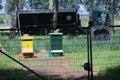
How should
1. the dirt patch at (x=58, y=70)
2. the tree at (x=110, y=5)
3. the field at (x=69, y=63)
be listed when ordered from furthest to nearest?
1. the tree at (x=110, y=5)
2. the dirt patch at (x=58, y=70)
3. the field at (x=69, y=63)

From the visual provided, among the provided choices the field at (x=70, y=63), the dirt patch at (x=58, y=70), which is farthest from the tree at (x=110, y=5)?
the dirt patch at (x=58, y=70)

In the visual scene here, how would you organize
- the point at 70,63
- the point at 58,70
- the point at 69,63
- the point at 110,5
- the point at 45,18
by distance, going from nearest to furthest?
the point at 58,70 → the point at 70,63 → the point at 69,63 → the point at 45,18 → the point at 110,5

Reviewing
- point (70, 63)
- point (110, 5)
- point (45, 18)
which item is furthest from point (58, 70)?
point (110, 5)

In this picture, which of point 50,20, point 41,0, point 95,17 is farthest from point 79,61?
point 41,0

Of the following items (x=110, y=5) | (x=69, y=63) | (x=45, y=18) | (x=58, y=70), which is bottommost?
(x=45, y=18)

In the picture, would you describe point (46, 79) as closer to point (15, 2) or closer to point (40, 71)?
point (40, 71)

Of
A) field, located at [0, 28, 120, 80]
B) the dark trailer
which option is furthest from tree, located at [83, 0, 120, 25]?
field, located at [0, 28, 120, 80]

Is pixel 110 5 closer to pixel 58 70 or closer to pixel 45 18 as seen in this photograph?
pixel 45 18

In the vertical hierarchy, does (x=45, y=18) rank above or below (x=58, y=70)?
below

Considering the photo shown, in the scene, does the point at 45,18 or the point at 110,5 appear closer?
the point at 45,18

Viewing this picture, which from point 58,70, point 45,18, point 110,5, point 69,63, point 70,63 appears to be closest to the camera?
point 58,70

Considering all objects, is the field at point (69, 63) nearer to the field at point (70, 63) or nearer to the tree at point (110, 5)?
the field at point (70, 63)

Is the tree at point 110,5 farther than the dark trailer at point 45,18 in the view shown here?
No

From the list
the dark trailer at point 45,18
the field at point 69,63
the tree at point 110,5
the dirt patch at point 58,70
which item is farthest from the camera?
the dark trailer at point 45,18
